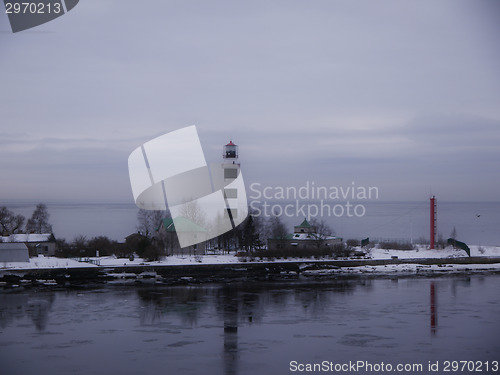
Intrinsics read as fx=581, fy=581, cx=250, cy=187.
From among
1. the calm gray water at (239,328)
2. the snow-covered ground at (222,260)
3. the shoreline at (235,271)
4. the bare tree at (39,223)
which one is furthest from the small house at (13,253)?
the bare tree at (39,223)

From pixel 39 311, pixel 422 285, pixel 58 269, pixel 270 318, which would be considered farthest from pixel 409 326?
pixel 58 269

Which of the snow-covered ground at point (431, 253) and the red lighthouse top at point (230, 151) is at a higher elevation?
the red lighthouse top at point (230, 151)

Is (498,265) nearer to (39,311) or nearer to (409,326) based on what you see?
(409,326)


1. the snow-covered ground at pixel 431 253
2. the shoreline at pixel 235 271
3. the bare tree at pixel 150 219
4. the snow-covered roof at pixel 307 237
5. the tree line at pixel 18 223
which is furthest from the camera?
the bare tree at pixel 150 219

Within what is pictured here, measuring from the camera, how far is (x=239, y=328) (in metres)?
14.8

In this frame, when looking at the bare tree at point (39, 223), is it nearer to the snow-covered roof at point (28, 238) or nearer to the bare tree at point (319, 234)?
the snow-covered roof at point (28, 238)

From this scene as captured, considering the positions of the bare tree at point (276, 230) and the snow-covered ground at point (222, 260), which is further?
the bare tree at point (276, 230)

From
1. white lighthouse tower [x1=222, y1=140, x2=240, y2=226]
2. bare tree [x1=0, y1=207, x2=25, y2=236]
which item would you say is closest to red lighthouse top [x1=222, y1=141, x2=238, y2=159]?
white lighthouse tower [x1=222, y1=140, x2=240, y2=226]

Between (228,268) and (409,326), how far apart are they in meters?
15.4

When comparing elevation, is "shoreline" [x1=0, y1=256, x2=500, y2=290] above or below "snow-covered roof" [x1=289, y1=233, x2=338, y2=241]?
below

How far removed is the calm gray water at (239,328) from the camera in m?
11.5

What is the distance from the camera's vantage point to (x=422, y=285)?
76.8 feet

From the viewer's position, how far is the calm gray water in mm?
11547

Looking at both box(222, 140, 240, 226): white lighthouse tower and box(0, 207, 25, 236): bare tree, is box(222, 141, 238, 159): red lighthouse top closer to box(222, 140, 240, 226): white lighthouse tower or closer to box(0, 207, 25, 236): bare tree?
box(222, 140, 240, 226): white lighthouse tower
